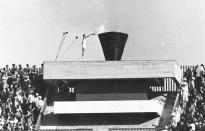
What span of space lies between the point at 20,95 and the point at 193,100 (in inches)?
466

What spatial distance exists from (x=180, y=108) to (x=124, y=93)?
15.0 feet

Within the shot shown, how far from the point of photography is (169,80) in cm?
5741

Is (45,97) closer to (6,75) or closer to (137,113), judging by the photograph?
(6,75)

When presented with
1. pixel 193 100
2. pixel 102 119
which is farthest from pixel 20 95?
pixel 193 100

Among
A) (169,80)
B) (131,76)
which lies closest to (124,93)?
(131,76)

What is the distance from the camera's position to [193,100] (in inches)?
1962

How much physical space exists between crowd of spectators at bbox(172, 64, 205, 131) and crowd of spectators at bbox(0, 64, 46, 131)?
33.2ft

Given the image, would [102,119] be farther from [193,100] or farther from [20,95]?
[193,100]

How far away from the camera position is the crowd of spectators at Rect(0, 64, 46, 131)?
51.8m

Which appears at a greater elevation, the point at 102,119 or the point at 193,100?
the point at 193,100

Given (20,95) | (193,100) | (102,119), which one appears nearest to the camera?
(193,100)

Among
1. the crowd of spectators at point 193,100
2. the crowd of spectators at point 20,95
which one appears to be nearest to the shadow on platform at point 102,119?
the crowd of spectators at point 20,95

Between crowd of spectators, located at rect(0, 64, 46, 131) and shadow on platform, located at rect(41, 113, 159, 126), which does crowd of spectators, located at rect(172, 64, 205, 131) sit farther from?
crowd of spectators, located at rect(0, 64, 46, 131)

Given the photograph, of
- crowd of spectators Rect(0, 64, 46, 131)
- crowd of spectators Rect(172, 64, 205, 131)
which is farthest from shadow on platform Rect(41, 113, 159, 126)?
crowd of spectators Rect(172, 64, 205, 131)
